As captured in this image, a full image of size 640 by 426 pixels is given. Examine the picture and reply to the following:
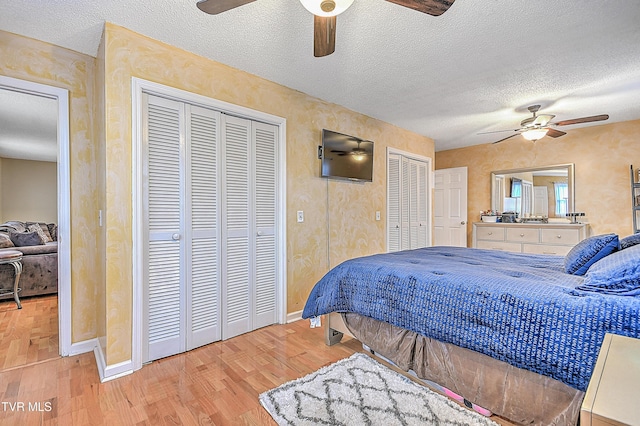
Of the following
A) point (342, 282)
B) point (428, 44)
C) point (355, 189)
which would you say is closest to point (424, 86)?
point (428, 44)

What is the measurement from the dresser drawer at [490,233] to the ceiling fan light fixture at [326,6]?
183 inches

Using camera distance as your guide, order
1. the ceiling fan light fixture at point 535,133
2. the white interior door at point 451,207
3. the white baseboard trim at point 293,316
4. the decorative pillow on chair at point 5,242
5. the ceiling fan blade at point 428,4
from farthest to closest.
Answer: the white interior door at point 451,207
the decorative pillow on chair at point 5,242
the ceiling fan light fixture at point 535,133
the white baseboard trim at point 293,316
the ceiling fan blade at point 428,4

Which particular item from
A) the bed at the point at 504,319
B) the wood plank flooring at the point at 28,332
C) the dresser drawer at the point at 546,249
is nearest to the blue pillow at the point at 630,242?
the bed at the point at 504,319

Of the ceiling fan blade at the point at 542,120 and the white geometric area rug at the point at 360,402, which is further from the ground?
the ceiling fan blade at the point at 542,120

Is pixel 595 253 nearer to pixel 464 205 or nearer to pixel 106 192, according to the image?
pixel 106 192

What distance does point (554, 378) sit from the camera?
4.32ft

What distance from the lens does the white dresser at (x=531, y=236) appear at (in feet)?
14.0

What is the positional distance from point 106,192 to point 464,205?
5.32 m

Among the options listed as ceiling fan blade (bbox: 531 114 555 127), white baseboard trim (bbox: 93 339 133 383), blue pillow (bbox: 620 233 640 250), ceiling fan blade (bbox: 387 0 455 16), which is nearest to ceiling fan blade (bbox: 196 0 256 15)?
ceiling fan blade (bbox: 387 0 455 16)

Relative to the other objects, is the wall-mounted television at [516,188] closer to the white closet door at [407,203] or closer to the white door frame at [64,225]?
the white closet door at [407,203]

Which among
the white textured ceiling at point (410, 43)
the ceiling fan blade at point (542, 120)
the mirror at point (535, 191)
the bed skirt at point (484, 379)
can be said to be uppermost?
the white textured ceiling at point (410, 43)

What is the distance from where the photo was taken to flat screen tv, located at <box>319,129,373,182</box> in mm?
3338

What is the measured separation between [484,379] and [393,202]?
2984 millimetres

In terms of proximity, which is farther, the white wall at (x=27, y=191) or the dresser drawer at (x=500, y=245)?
the white wall at (x=27, y=191)
